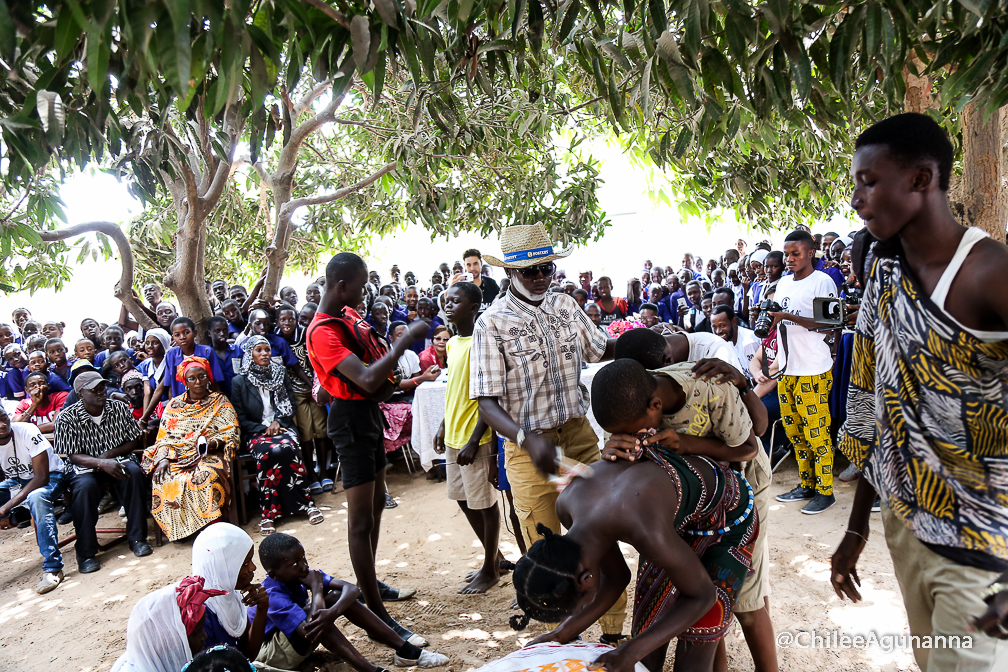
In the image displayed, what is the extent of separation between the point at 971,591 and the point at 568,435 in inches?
71.2

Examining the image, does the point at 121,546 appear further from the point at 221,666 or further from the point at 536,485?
the point at 536,485

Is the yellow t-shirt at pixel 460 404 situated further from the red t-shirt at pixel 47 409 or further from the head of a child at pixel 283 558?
the red t-shirt at pixel 47 409

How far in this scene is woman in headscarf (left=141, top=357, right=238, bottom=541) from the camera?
5258mm

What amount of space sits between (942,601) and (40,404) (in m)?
7.23

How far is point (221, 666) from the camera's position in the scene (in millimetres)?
2246

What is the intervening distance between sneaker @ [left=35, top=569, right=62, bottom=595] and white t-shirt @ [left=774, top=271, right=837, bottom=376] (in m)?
5.62

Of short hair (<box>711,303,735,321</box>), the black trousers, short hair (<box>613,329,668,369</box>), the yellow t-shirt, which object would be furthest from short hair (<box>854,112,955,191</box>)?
the black trousers

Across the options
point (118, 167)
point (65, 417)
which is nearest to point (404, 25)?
point (118, 167)

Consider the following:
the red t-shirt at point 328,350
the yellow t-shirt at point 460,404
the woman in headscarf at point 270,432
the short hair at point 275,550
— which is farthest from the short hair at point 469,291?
the woman in headscarf at point 270,432

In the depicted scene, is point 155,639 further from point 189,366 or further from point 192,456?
point 189,366

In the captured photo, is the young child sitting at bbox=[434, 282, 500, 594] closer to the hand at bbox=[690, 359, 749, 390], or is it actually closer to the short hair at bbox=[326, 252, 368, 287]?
the short hair at bbox=[326, 252, 368, 287]

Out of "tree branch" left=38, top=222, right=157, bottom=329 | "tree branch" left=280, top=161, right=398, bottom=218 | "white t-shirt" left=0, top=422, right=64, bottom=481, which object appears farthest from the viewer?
"tree branch" left=280, top=161, right=398, bottom=218

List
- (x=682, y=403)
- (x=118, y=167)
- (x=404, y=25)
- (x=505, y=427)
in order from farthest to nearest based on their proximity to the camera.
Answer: (x=118, y=167)
(x=505, y=427)
(x=682, y=403)
(x=404, y=25)

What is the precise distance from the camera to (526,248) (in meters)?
3.08
